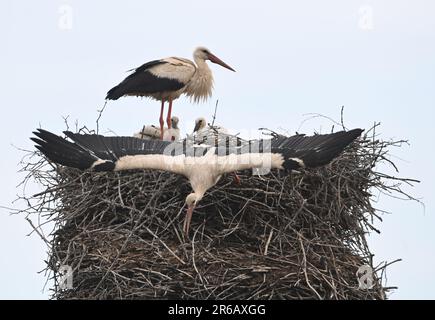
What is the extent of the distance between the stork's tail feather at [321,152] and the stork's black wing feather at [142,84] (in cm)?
229

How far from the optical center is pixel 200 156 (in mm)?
8703

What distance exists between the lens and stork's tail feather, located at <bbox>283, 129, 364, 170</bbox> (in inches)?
326

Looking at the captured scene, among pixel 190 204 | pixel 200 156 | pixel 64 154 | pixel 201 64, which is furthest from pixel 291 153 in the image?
pixel 201 64

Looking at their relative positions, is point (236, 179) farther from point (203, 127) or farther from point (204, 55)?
point (204, 55)

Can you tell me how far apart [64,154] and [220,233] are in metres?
1.37

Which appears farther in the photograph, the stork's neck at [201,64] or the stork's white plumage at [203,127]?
the stork's neck at [201,64]

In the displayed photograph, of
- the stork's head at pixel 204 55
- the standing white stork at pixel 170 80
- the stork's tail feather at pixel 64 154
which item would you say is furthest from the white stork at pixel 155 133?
the stork's tail feather at pixel 64 154

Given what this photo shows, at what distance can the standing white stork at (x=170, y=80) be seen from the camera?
33.9ft

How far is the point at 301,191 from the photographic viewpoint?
875cm

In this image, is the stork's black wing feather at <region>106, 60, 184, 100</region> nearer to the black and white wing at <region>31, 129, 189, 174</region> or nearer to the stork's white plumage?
the stork's white plumage

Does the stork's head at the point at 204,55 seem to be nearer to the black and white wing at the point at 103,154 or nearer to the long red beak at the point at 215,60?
the long red beak at the point at 215,60

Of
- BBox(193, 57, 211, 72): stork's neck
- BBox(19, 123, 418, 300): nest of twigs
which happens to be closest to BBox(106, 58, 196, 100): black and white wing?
BBox(193, 57, 211, 72): stork's neck

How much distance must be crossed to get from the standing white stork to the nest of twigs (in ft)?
4.87
